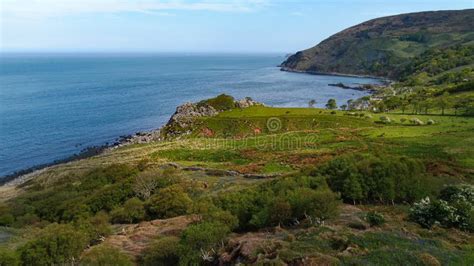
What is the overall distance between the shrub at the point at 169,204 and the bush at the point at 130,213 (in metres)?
0.79

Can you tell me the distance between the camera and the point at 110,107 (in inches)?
6014

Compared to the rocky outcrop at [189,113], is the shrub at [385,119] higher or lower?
higher

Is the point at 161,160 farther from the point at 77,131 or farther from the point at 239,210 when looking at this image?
the point at 77,131

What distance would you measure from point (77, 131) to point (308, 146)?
74213mm

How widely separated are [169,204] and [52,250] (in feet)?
46.5

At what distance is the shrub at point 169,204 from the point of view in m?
40.1

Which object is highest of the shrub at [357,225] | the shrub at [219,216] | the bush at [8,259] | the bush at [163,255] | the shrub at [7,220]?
the shrub at [357,225]

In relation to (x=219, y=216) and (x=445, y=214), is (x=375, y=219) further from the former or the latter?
(x=219, y=216)

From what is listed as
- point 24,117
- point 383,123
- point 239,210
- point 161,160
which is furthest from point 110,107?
point 239,210

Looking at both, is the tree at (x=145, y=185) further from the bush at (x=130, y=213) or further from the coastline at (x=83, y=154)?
the coastline at (x=83, y=154)

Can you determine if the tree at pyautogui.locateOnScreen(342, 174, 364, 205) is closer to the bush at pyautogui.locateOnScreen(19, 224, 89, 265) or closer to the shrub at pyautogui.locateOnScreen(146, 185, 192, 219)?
the shrub at pyautogui.locateOnScreen(146, 185, 192, 219)

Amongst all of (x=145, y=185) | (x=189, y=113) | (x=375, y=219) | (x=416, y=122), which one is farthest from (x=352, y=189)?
(x=189, y=113)

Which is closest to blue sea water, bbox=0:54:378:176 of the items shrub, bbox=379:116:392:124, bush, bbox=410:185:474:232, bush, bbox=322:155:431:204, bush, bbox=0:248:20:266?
shrub, bbox=379:116:392:124

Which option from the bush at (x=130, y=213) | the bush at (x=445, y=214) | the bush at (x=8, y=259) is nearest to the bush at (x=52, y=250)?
the bush at (x=8, y=259)
